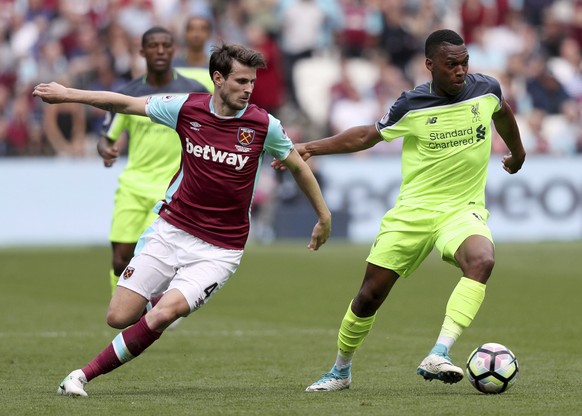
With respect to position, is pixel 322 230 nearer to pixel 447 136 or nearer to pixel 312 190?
pixel 312 190

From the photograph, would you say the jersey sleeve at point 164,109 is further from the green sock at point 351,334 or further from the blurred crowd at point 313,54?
the blurred crowd at point 313,54

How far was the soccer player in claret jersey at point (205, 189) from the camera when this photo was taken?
845 centimetres

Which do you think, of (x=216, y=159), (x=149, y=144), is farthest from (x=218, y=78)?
(x=149, y=144)

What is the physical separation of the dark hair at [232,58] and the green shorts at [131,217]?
364cm

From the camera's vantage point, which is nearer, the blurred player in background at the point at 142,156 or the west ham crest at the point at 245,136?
the west ham crest at the point at 245,136

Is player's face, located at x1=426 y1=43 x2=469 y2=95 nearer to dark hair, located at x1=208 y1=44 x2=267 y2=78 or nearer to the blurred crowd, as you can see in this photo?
dark hair, located at x1=208 y1=44 x2=267 y2=78

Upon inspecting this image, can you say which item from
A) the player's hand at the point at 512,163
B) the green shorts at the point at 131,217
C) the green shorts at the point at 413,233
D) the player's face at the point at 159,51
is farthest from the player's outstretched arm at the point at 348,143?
the green shorts at the point at 131,217

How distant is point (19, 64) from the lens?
2358 centimetres

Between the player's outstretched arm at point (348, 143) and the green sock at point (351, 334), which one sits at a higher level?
the player's outstretched arm at point (348, 143)

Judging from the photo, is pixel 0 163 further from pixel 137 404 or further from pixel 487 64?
pixel 137 404

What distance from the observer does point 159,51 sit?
11.7m

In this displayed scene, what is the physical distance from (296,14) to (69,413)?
18658 millimetres

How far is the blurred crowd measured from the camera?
22.8 meters

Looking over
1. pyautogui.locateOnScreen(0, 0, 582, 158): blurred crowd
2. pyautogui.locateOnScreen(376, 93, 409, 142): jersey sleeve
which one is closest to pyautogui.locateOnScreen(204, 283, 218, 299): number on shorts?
pyautogui.locateOnScreen(376, 93, 409, 142): jersey sleeve
